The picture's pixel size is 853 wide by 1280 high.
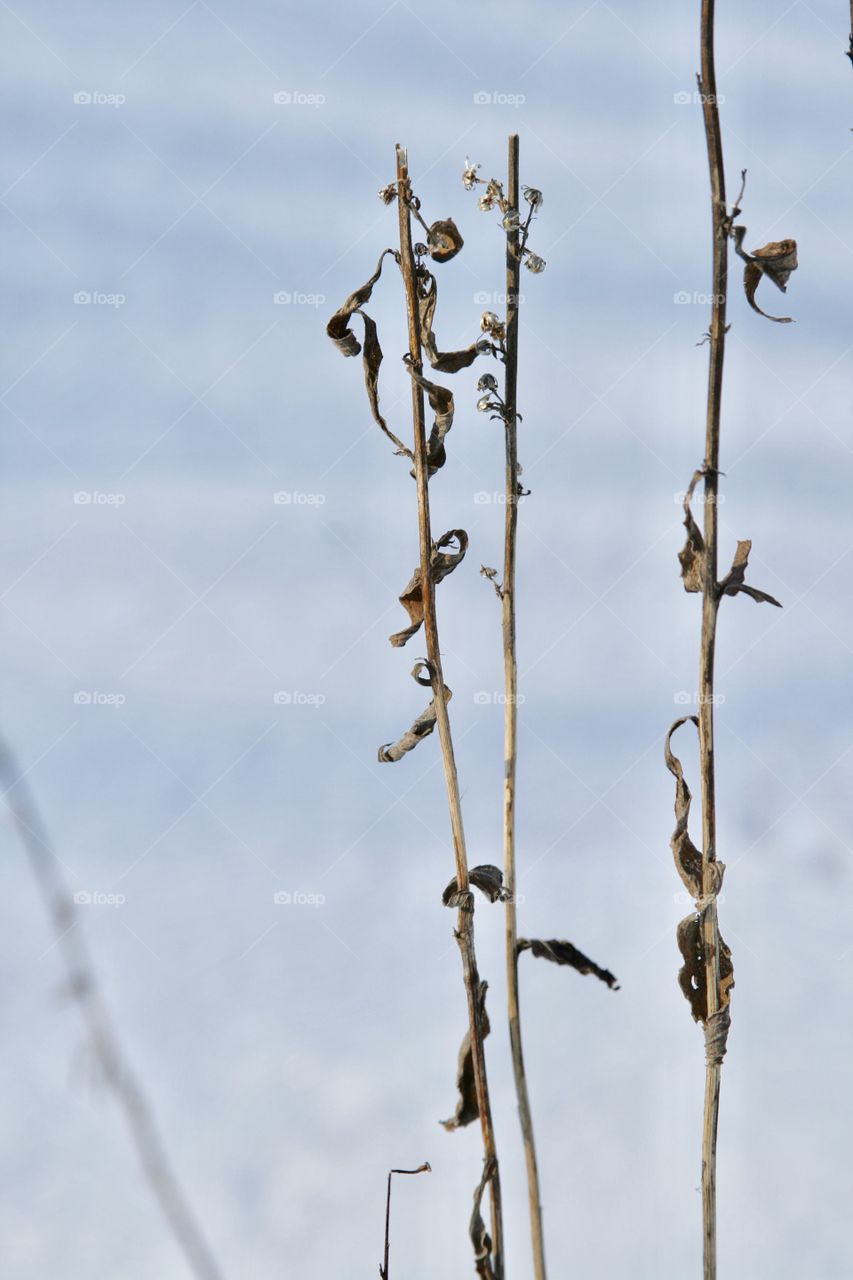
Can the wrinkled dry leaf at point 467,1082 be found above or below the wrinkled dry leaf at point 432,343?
below

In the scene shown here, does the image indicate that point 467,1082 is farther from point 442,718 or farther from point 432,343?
point 432,343

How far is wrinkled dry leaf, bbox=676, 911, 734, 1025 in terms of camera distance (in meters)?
2.20

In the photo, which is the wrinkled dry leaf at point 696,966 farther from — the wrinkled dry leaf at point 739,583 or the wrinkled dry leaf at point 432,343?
the wrinkled dry leaf at point 432,343

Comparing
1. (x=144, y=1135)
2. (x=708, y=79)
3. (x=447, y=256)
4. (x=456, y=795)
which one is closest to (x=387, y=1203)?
(x=144, y=1135)

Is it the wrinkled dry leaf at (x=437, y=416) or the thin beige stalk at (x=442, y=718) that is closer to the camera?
the thin beige stalk at (x=442, y=718)

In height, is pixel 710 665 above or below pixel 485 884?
above

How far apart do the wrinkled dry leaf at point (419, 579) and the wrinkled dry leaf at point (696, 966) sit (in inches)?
26.5

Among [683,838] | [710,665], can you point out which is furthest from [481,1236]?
[710,665]

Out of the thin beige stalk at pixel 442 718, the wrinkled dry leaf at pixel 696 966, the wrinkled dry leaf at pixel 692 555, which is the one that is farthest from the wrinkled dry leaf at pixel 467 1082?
the wrinkled dry leaf at pixel 692 555

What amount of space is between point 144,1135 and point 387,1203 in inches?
16.5

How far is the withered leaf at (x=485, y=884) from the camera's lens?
2.18 metres

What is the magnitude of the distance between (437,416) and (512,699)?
511mm

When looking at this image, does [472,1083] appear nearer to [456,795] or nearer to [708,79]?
[456,795]

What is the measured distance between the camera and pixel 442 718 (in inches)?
87.3
